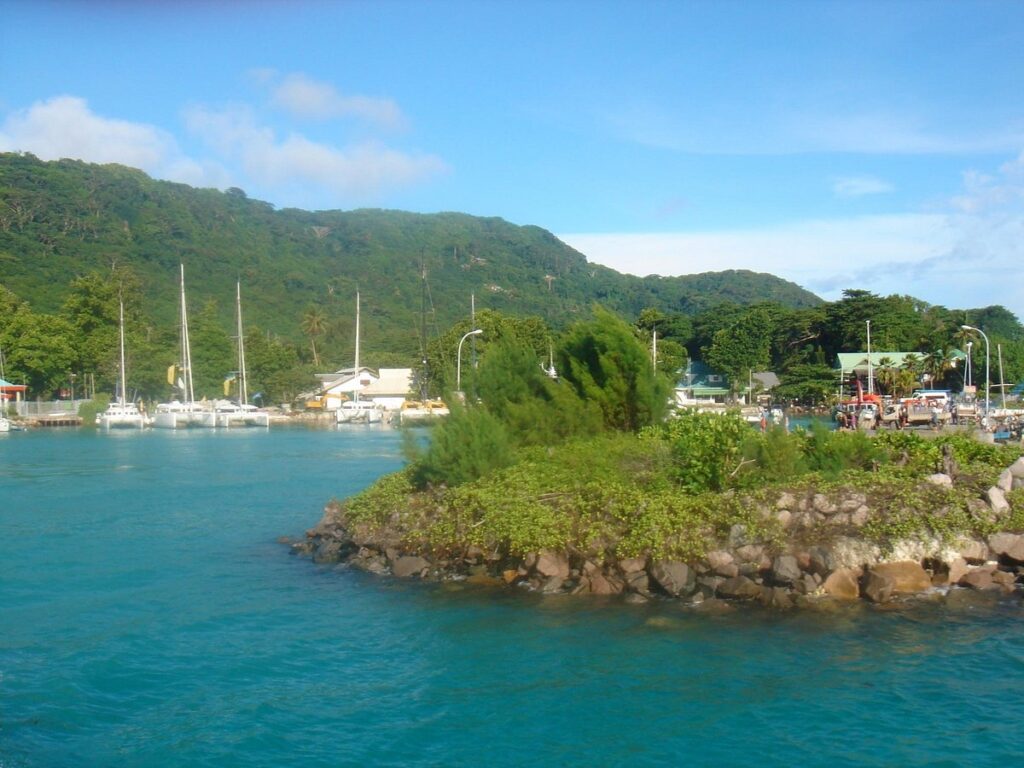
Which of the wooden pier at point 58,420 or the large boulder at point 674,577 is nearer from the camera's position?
the large boulder at point 674,577

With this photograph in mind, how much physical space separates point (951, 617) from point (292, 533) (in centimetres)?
1560

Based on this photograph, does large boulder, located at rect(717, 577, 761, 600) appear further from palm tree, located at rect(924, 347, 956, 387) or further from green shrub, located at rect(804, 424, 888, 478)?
palm tree, located at rect(924, 347, 956, 387)

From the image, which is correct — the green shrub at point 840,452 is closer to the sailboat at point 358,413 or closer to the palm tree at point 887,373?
the palm tree at point 887,373

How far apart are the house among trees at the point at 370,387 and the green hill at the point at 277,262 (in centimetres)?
703

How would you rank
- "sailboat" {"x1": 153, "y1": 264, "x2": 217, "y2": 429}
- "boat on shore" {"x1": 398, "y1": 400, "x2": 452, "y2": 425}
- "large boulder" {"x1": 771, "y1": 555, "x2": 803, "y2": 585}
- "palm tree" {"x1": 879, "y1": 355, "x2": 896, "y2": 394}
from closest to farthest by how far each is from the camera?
"large boulder" {"x1": 771, "y1": 555, "x2": 803, "y2": 585}, "sailboat" {"x1": 153, "y1": 264, "x2": 217, "y2": 429}, "boat on shore" {"x1": 398, "y1": 400, "x2": 452, "y2": 425}, "palm tree" {"x1": 879, "y1": 355, "x2": 896, "y2": 394}

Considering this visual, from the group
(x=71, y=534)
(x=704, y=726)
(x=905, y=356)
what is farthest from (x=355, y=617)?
(x=905, y=356)

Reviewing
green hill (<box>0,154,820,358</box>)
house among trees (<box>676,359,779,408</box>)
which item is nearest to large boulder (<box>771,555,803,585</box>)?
green hill (<box>0,154,820,358</box>)

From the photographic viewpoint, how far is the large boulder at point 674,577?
16.6 m

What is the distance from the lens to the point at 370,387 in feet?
296

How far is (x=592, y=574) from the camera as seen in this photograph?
17375 millimetres

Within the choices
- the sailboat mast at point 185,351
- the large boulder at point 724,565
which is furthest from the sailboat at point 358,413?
the large boulder at point 724,565

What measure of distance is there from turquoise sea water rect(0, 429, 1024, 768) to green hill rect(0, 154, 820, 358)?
164ft

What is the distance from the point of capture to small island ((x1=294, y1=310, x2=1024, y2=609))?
1677cm

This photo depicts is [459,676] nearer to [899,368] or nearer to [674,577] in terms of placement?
[674,577]
